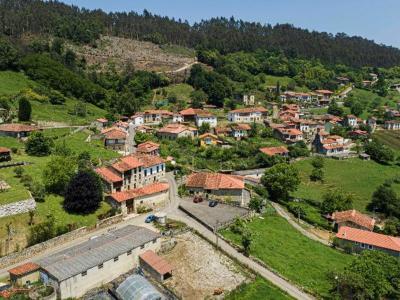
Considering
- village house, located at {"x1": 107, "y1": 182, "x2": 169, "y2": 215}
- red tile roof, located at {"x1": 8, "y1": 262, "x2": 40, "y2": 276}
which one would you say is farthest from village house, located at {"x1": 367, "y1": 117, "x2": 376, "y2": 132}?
red tile roof, located at {"x1": 8, "y1": 262, "x2": 40, "y2": 276}

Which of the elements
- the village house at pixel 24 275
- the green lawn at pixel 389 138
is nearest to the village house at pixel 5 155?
the village house at pixel 24 275

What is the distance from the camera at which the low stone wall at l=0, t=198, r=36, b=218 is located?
146 ft

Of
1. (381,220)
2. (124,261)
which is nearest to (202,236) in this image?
(124,261)

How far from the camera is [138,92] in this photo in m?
131

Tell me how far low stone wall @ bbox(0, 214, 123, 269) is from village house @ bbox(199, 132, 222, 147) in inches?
1810

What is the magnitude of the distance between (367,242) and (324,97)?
4371 inches

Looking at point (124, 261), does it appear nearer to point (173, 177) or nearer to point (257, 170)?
point (173, 177)

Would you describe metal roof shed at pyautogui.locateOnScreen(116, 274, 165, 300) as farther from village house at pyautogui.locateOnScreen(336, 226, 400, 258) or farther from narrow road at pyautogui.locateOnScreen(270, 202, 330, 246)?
village house at pyautogui.locateOnScreen(336, 226, 400, 258)

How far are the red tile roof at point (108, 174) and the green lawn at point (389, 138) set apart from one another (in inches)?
3015

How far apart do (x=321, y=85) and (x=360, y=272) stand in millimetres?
141894

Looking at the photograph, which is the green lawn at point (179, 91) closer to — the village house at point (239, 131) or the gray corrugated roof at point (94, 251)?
the village house at point (239, 131)

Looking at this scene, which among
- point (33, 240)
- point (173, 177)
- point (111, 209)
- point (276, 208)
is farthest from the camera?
point (173, 177)

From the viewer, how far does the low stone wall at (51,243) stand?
133 feet

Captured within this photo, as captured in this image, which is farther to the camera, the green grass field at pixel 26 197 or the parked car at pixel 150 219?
the parked car at pixel 150 219
